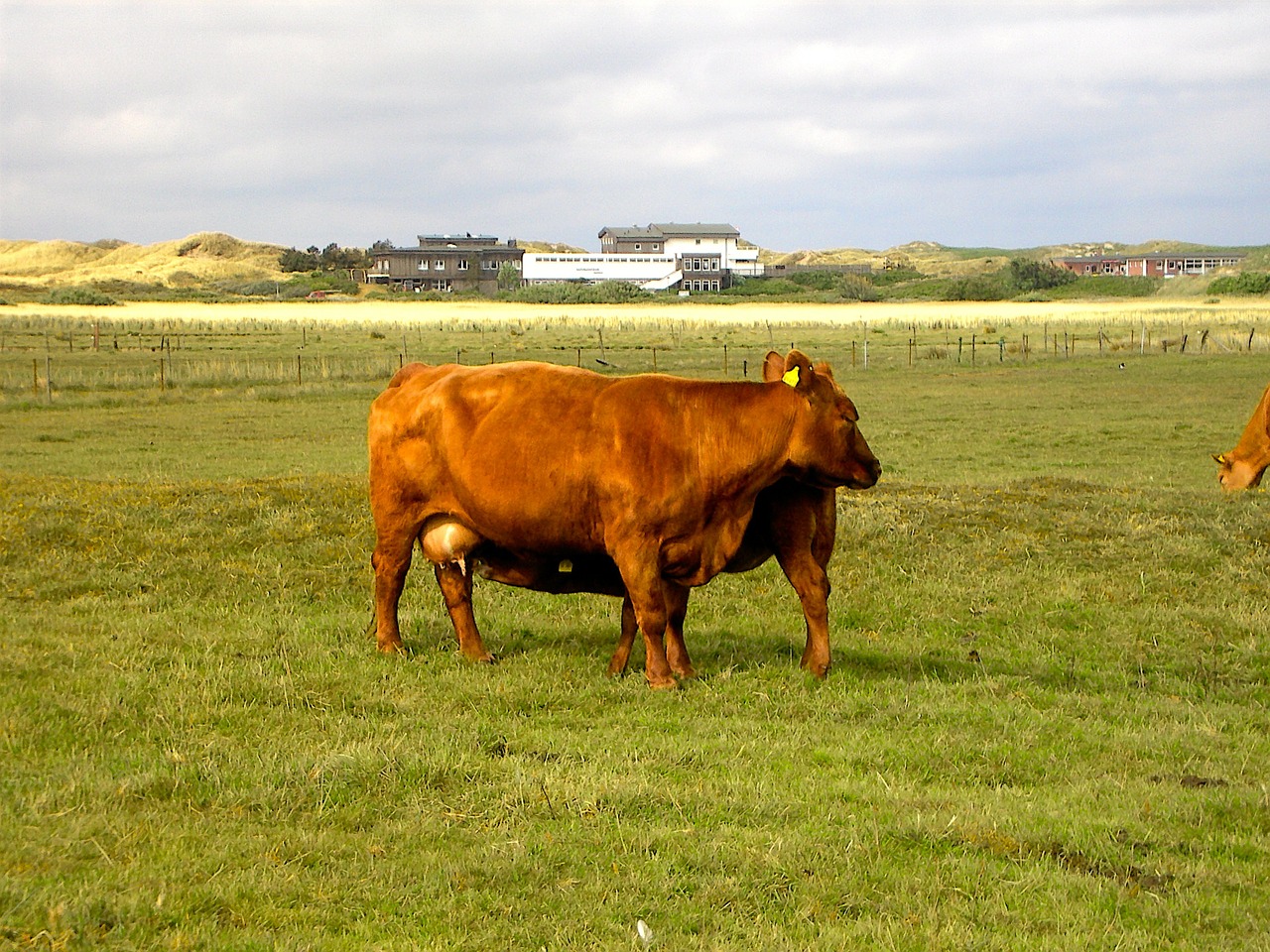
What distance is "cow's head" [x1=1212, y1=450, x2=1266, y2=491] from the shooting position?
17094mm

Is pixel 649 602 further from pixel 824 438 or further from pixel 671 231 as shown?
pixel 671 231

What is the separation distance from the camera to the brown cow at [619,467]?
847 cm

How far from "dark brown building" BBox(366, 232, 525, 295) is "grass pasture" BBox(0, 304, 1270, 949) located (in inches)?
4751

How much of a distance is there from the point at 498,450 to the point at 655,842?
12.3 feet

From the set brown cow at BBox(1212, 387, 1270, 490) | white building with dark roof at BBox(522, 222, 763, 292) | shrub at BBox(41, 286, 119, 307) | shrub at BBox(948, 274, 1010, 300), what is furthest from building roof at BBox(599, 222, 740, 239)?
brown cow at BBox(1212, 387, 1270, 490)

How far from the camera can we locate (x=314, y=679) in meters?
8.39

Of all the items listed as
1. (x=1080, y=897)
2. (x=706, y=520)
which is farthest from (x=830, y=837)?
(x=706, y=520)

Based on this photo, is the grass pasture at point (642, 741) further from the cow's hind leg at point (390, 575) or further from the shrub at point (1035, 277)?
the shrub at point (1035, 277)

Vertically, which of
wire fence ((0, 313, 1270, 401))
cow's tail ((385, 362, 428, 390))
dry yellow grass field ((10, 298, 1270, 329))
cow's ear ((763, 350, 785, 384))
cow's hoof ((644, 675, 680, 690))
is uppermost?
dry yellow grass field ((10, 298, 1270, 329))

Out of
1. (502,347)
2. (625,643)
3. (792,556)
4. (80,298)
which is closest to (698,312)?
(502,347)

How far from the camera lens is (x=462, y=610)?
30.2 feet

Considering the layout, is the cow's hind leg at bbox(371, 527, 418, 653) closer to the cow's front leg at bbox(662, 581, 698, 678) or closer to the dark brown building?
the cow's front leg at bbox(662, 581, 698, 678)

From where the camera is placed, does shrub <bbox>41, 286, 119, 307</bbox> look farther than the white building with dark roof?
No

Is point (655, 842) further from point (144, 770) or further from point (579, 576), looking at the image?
point (579, 576)
